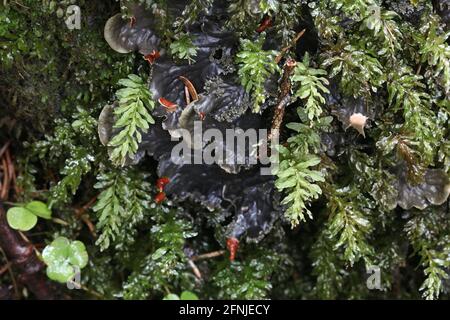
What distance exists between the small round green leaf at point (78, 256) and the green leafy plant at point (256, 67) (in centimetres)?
89

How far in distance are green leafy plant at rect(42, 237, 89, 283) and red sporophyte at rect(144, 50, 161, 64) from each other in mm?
762

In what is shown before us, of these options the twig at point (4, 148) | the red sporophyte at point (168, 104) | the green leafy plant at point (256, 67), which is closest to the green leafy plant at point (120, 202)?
the red sporophyte at point (168, 104)

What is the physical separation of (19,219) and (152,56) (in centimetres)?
83

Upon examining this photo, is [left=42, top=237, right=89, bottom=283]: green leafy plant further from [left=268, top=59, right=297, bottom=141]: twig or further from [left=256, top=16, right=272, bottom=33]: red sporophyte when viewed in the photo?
[left=256, top=16, right=272, bottom=33]: red sporophyte

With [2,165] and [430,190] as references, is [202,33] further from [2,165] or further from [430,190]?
[2,165]

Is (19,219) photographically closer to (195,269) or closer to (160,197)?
(160,197)

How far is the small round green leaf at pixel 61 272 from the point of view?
1.83 metres

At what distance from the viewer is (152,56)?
1.59 meters

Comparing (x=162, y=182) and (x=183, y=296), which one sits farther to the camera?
(x=183, y=296)

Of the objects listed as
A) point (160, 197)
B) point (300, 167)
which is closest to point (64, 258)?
point (160, 197)

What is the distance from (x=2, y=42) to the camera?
5.44ft

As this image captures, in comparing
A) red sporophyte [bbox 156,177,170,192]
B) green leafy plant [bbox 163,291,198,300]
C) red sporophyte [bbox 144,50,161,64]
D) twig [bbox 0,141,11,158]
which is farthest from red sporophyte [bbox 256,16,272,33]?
twig [bbox 0,141,11,158]

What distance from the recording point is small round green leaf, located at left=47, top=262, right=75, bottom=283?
1.83 m

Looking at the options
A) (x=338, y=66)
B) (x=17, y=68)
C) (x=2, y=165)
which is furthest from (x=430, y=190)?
(x=2, y=165)
